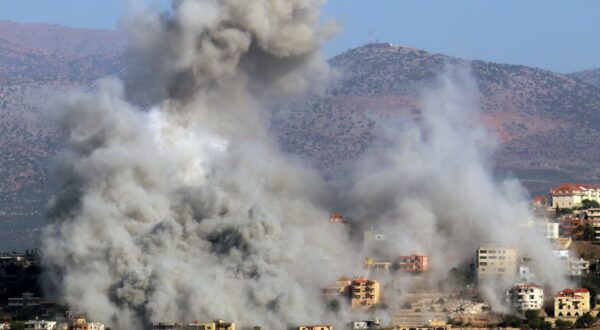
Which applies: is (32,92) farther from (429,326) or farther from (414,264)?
(429,326)

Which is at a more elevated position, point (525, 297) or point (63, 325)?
point (525, 297)

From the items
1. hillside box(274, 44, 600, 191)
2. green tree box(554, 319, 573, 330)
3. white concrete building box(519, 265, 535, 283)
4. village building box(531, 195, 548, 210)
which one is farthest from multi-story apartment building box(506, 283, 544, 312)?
hillside box(274, 44, 600, 191)

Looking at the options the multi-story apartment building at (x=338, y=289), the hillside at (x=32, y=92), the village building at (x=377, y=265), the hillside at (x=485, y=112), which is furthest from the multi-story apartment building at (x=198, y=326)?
the hillside at (x=485, y=112)

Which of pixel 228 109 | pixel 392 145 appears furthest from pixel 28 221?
pixel 228 109

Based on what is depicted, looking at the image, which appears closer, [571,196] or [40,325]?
[40,325]

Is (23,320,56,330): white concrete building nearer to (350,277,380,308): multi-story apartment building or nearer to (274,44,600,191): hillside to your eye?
(350,277,380,308): multi-story apartment building

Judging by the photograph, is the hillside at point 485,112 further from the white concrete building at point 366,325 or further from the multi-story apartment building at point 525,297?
the white concrete building at point 366,325

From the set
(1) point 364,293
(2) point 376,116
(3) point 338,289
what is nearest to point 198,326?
(3) point 338,289

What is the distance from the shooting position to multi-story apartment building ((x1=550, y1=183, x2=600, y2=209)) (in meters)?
70.7

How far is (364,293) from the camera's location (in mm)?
54594

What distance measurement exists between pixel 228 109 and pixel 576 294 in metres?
13.0

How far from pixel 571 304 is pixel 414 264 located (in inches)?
230

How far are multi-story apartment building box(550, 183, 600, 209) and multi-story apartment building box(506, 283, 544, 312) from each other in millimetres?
16004

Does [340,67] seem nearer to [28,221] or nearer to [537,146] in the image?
[537,146]
